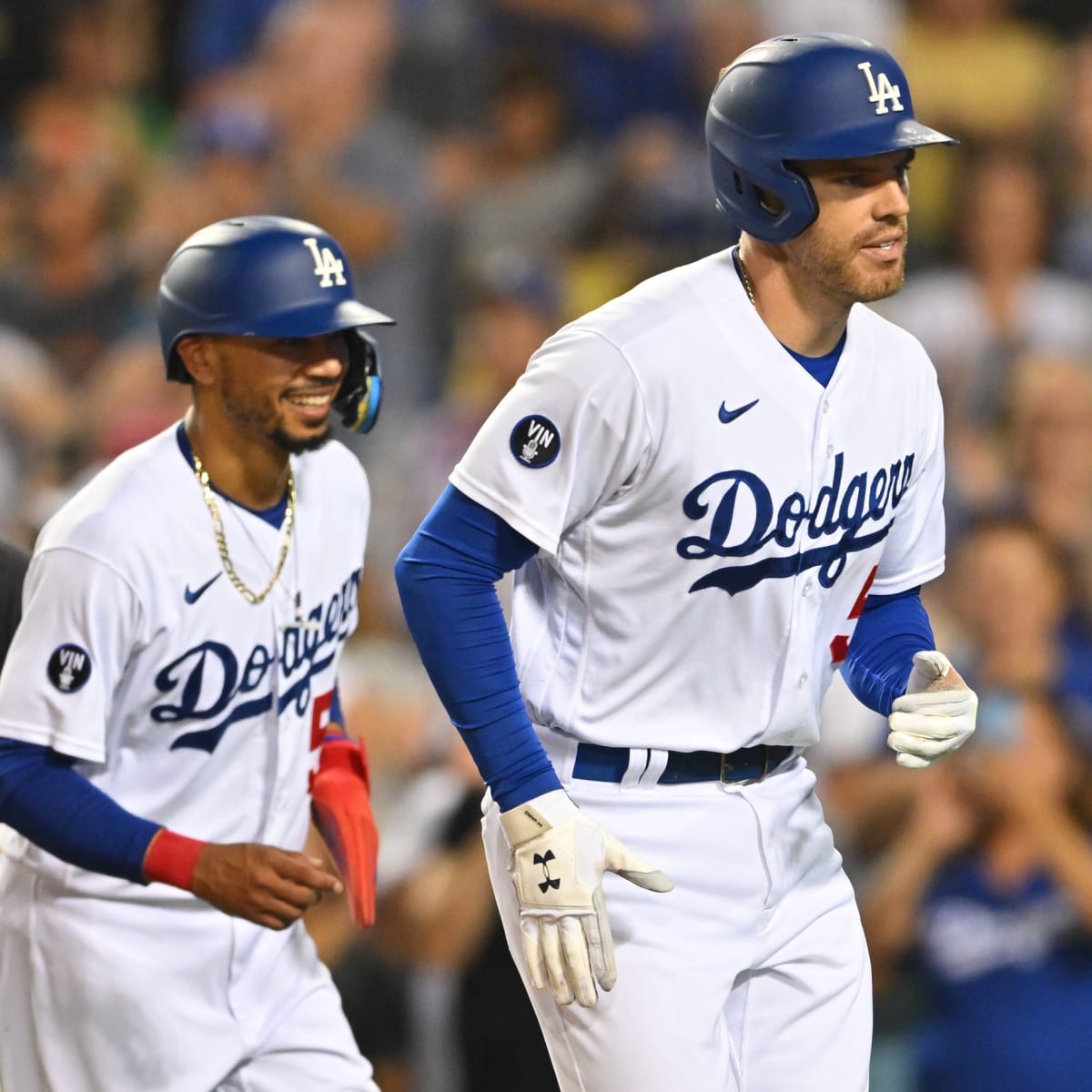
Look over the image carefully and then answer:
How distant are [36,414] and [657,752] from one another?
4191 mm

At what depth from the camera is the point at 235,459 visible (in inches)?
112

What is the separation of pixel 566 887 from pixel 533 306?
382 cm

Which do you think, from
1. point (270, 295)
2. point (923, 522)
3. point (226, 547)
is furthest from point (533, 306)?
point (923, 522)

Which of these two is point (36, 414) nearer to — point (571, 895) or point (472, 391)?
point (472, 391)

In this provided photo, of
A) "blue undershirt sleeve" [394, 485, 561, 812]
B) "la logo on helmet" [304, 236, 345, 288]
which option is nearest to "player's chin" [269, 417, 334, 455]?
"la logo on helmet" [304, 236, 345, 288]

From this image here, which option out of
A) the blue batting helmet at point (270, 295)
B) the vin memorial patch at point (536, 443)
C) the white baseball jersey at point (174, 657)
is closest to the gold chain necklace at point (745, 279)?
the vin memorial patch at point (536, 443)

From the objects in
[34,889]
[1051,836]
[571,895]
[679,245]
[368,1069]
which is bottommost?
[1051,836]

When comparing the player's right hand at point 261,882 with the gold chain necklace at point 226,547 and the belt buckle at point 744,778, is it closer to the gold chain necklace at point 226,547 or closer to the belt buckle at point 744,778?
the gold chain necklace at point 226,547

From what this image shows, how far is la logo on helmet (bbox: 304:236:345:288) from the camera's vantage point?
2.86 metres

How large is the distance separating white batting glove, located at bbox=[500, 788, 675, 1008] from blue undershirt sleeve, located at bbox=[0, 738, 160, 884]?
2.23 ft

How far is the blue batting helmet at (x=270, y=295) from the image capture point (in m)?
2.80

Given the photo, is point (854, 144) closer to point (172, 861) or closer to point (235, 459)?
point (235, 459)

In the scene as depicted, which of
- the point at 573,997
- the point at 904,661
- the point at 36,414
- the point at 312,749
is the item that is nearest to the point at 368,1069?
the point at 312,749

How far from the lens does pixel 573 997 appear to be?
219cm
